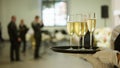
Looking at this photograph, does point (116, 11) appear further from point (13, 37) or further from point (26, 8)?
point (26, 8)

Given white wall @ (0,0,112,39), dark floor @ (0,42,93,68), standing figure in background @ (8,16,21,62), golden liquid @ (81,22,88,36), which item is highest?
white wall @ (0,0,112,39)

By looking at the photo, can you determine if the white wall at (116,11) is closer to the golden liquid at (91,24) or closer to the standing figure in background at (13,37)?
the golden liquid at (91,24)

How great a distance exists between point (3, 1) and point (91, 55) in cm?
1513

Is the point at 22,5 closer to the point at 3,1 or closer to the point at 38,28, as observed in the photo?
→ the point at 3,1

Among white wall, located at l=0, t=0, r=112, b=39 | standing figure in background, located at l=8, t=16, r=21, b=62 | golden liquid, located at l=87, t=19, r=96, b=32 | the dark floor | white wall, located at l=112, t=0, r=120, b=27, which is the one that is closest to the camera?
golden liquid, located at l=87, t=19, r=96, b=32

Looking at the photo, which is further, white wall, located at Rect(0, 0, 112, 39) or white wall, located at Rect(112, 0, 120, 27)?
white wall, located at Rect(0, 0, 112, 39)

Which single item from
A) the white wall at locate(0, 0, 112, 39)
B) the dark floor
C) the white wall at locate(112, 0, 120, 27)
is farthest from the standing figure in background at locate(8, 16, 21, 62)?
the white wall at locate(0, 0, 112, 39)

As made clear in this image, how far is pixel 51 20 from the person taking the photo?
53.3 ft

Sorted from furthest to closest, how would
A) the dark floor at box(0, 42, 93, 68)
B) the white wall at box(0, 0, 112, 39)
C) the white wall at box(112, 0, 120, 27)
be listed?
the white wall at box(0, 0, 112, 39) < the dark floor at box(0, 42, 93, 68) < the white wall at box(112, 0, 120, 27)

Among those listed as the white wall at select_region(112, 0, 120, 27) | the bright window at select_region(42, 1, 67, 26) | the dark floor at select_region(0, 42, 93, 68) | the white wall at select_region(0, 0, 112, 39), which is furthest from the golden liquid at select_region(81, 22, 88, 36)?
the bright window at select_region(42, 1, 67, 26)

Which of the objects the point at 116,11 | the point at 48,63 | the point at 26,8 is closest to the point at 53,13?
the point at 26,8

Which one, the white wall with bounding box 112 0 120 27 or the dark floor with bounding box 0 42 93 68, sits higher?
the white wall with bounding box 112 0 120 27

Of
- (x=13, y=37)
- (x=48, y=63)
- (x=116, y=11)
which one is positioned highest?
(x=116, y=11)

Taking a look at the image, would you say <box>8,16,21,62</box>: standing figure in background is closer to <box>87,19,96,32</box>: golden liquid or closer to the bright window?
the bright window
